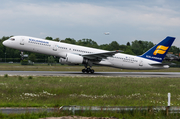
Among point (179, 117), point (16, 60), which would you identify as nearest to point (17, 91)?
point (179, 117)

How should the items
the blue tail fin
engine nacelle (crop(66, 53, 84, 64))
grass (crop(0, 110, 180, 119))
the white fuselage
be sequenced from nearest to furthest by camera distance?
grass (crop(0, 110, 180, 119)), the white fuselage, engine nacelle (crop(66, 53, 84, 64)), the blue tail fin

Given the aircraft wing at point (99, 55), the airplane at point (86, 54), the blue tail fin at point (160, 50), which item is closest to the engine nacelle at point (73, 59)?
the airplane at point (86, 54)

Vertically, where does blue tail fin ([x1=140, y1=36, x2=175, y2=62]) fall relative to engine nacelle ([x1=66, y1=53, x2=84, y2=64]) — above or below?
above

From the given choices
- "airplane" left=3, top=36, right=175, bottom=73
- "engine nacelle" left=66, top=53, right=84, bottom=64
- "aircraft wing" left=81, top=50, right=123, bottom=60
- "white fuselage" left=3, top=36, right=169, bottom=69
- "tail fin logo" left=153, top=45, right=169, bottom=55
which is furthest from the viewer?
"tail fin logo" left=153, top=45, right=169, bottom=55

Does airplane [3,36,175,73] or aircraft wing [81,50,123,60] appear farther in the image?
aircraft wing [81,50,123,60]

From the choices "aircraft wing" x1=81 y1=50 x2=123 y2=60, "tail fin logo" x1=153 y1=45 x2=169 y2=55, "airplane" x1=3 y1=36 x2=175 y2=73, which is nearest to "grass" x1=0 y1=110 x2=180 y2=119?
"airplane" x1=3 y1=36 x2=175 y2=73

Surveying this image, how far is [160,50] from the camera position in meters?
34.7

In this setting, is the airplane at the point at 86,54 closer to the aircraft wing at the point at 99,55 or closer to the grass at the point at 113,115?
the aircraft wing at the point at 99,55

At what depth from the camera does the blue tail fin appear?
34.1 meters

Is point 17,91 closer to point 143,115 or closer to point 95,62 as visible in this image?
point 143,115

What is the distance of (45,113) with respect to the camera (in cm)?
835

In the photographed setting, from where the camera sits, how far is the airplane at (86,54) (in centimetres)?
3048

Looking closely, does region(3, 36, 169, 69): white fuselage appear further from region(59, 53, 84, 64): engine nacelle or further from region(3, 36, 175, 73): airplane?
region(59, 53, 84, 64): engine nacelle

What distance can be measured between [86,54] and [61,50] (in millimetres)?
3712
